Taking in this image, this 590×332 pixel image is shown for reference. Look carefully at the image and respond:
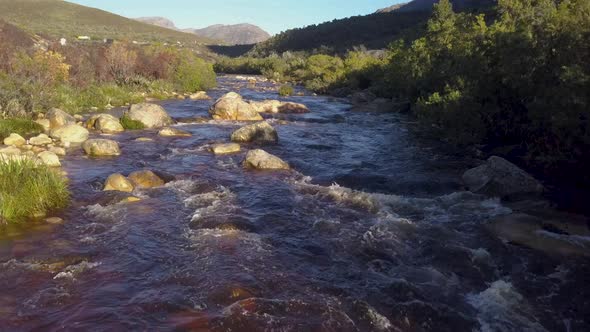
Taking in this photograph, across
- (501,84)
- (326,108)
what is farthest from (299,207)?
(326,108)

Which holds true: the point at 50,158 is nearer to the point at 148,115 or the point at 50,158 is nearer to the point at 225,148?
the point at 225,148

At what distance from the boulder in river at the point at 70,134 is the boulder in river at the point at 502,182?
17.4m

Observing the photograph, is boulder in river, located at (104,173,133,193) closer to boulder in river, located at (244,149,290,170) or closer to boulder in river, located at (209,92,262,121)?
boulder in river, located at (244,149,290,170)

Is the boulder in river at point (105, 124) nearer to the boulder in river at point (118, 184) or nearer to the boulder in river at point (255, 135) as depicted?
the boulder in river at point (255, 135)

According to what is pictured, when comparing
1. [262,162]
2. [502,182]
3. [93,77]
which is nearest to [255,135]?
[262,162]

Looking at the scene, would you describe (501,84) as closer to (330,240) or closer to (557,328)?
(330,240)

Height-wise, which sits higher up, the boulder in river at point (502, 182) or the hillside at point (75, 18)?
the hillside at point (75, 18)

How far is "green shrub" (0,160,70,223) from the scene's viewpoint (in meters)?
12.2

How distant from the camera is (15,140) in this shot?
19859 millimetres

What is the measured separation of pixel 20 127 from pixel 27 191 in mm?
11022

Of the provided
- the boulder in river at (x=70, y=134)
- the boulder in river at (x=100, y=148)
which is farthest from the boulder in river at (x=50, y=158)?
the boulder in river at (x=70, y=134)

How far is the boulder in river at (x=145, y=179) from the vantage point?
52.6 feet

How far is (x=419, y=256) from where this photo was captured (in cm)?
1167

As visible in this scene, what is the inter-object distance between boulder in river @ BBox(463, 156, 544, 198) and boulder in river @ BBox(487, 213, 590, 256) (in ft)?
7.63
